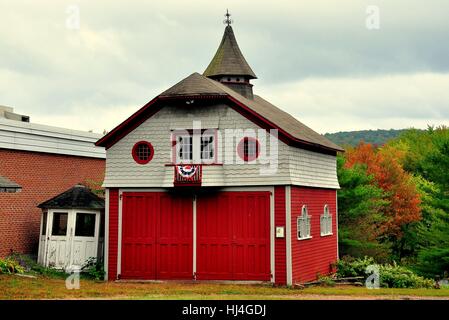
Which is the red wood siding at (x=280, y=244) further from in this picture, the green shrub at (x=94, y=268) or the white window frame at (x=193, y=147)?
the green shrub at (x=94, y=268)

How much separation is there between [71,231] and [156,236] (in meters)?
3.93

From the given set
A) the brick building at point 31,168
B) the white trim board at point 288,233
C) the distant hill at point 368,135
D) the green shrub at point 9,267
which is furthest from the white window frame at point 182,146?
the distant hill at point 368,135

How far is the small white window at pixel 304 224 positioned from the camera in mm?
25656

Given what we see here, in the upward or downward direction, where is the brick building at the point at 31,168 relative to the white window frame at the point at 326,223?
upward

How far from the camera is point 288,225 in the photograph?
79.0ft

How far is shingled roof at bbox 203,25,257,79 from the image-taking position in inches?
1204

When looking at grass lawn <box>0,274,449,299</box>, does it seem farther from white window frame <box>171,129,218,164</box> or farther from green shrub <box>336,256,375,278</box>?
green shrub <box>336,256,375,278</box>

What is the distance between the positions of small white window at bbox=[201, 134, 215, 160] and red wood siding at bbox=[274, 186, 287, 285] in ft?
8.69

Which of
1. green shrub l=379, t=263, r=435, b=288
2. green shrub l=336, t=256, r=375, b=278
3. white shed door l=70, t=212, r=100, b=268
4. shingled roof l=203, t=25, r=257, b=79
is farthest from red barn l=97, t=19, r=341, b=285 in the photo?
shingled roof l=203, t=25, r=257, b=79

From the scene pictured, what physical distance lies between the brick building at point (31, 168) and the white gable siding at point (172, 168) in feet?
13.9

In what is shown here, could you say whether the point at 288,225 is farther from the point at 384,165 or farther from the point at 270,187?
the point at 384,165

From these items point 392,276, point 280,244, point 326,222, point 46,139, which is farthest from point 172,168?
point 392,276

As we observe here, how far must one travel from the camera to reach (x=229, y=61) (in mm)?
30891

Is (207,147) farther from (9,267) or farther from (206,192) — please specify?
(9,267)
